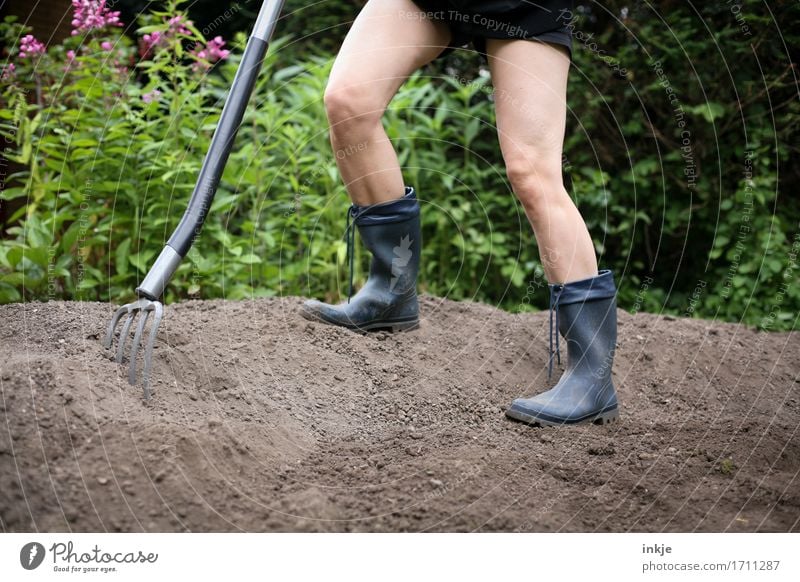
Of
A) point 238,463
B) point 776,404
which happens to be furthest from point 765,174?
point 238,463

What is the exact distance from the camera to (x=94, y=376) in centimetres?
185

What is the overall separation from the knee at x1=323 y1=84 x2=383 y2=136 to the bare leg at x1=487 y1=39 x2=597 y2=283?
14.7 inches

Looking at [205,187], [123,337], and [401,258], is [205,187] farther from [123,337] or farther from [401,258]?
[401,258]

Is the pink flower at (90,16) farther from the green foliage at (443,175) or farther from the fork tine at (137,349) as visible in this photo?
the fork tine at (137,349)

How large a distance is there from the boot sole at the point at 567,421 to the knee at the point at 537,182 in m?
0.56

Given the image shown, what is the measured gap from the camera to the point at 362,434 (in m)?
2.13

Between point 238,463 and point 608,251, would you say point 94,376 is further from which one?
point 608,251

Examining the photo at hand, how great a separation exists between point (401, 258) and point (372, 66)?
0.64m

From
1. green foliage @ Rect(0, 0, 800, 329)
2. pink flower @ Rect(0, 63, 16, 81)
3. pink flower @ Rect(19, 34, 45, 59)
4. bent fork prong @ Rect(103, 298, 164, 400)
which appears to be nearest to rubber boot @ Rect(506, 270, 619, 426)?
bent fork prong @ Rect(103, 298, 164, 400)

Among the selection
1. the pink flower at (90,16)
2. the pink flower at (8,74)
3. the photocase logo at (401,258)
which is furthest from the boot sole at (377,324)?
the pink flower at (8,74)

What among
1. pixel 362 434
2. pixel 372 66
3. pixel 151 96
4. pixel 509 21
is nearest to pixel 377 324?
pixel 362 434

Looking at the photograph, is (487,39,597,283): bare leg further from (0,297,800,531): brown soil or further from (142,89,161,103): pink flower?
(142,89,161,103): pink flower

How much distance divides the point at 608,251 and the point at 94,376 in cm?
317
